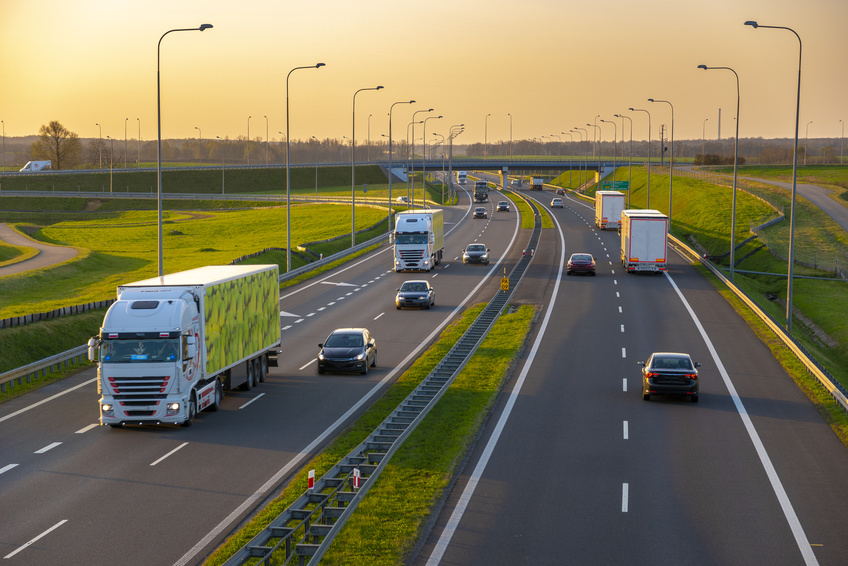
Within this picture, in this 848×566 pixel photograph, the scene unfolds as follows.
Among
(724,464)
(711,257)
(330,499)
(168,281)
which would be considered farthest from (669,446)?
(711,257)

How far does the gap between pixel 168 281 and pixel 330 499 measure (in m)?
11.6

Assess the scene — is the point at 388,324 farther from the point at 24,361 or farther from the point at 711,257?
the point at 711,257

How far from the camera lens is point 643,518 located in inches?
711

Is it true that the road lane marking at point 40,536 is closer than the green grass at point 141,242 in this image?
Yes

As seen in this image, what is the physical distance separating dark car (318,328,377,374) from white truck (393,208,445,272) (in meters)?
27.0

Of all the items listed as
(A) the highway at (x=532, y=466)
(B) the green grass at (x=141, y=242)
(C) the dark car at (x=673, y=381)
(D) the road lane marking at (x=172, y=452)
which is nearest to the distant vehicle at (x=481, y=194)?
(B) the green grass at (x=141, y=242)

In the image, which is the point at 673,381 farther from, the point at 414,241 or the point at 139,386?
the point at 414,241

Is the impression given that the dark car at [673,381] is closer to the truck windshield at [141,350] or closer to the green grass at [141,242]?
the truck windshield at [141,350]

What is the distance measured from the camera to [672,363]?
95.6ft

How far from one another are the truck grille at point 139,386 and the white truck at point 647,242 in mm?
40551

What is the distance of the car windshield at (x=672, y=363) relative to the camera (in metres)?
29.0

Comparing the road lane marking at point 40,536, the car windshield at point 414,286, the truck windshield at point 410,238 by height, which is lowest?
the road lane marking at point 40,536

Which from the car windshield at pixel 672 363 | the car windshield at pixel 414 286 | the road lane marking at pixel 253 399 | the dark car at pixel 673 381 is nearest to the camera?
the road lane marking at pixel 253 399

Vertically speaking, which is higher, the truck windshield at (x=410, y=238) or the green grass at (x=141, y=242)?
the truck windshield at (x=410, y=238)
